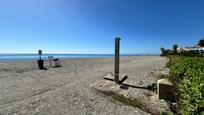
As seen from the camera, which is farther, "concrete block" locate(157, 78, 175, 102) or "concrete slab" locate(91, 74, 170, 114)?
"concrete block" locate(157, 78, 175, 102)

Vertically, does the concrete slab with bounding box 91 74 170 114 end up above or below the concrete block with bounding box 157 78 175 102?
below

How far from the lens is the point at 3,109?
4.73m

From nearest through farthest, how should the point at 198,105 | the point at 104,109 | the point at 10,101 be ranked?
the point at 198,105 < the point at 104,109 < the point at 10,101

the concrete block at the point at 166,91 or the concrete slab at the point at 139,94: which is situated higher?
the concrete block at the point at 166,91

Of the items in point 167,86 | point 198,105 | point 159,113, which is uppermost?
point 198,105

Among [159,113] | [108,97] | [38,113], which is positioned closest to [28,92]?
[38,113]

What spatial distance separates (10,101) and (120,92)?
4279mm

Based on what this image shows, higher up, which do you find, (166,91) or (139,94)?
(166,91)

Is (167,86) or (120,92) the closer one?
(167,86)

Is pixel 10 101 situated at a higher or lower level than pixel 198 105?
lower

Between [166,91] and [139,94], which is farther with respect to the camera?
[139,94]

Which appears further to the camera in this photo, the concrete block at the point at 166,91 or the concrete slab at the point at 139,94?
the concrete block at the point at 166,91

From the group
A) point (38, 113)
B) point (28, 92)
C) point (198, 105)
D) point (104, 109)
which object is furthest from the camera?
point (28, 92)

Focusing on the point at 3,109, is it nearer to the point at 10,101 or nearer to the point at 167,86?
the point at 10,101
